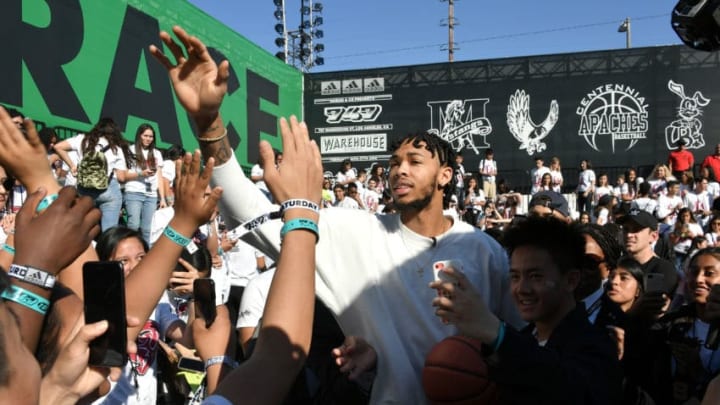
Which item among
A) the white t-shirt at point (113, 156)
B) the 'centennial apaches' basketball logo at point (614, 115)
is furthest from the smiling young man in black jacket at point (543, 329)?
the 'centennial apaches' basketball logo at point (614, 115)

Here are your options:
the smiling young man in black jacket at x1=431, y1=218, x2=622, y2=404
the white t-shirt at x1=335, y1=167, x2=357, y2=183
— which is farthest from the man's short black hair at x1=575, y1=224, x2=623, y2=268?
the white t-shirt at x1=335, y1=167, x2=357, y2=183

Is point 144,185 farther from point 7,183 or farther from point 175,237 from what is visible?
point 175,237

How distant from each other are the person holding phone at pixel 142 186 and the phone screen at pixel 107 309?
688cm

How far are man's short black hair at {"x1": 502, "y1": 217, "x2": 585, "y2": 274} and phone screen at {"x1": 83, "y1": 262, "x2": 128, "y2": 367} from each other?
5.29ft

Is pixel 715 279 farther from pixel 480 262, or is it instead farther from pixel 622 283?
pixel 480 262

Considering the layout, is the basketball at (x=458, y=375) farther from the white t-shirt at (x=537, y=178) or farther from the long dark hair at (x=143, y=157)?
the white t-shirt at (x=537, y=178)

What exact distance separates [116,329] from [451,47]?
47.4 m

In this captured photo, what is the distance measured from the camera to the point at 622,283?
4180 mm

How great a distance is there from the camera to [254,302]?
424cm

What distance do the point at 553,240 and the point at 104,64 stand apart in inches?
471

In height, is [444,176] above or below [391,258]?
above

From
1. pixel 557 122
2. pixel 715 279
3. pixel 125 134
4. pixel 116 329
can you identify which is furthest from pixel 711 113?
pixel 116 329

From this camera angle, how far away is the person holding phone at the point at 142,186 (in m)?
8.44

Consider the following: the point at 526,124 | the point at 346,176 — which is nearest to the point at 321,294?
the point at 346,176
